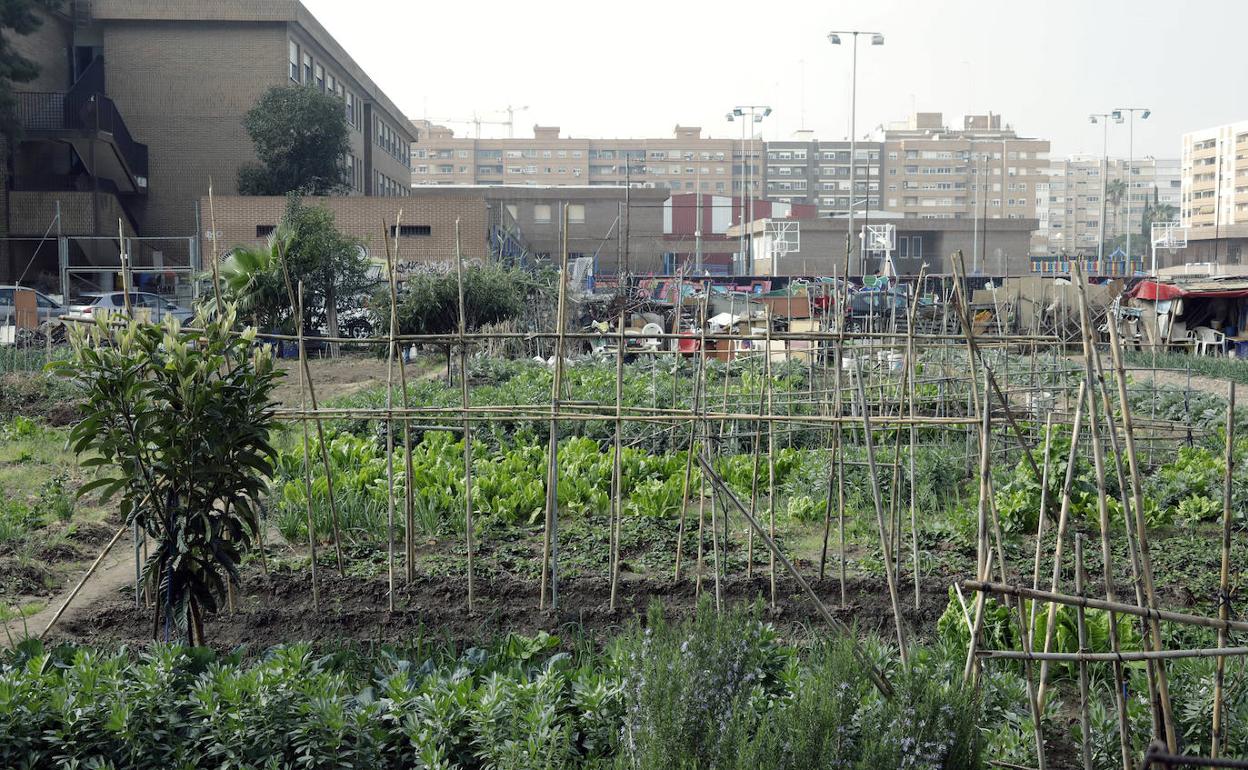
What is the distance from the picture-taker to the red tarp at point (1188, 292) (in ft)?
90.0

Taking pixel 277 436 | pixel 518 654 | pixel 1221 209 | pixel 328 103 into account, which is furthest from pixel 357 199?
pixel 1221 209

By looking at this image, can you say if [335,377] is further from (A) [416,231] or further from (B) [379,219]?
(A) [416,231]

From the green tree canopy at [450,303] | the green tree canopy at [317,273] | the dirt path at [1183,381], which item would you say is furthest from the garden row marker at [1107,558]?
the green tree canopy at [317,273]

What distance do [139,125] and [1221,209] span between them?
99.0 metres

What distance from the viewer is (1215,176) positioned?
355 ft

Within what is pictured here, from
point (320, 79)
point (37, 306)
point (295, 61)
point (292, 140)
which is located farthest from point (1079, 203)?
point (37, 306)

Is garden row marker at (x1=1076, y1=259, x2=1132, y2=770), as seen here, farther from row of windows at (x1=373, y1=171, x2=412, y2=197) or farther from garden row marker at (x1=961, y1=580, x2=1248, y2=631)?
row of windows at (x1=373, y1=171, x2=412, y2=197)

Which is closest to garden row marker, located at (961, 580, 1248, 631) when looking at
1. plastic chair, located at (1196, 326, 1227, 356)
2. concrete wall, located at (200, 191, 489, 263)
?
plastic chair, located at (1196, 326, 1227, 356)

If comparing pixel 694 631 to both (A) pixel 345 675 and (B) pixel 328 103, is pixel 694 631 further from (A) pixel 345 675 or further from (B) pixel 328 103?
(B) pixel 328 103

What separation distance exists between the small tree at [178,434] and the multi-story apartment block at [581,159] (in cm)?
10970

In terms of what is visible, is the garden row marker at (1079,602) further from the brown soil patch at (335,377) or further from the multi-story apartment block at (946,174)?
the multi-story apartment block at (946,174)

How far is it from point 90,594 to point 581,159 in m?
110

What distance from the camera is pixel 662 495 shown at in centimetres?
855

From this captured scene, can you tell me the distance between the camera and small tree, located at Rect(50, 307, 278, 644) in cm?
492
